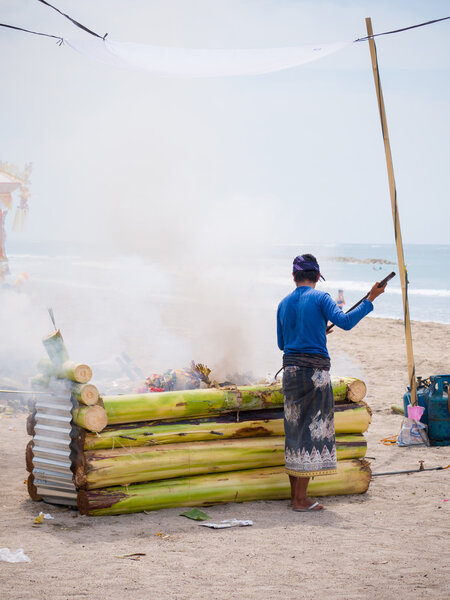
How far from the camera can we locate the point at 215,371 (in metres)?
8.19

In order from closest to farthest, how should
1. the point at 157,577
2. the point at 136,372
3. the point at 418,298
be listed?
1. the point at 157,577
2. the point at 136,372
3. the point at 418,298

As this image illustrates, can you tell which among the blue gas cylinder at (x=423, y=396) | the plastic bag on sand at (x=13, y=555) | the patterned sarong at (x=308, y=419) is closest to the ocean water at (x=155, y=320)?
the patterned sarong at (x=308, y=419)

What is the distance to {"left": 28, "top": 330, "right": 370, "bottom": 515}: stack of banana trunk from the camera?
5191mm

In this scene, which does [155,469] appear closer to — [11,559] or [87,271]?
[11,559]

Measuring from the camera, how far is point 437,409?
752 cm

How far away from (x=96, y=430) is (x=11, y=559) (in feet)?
3.76

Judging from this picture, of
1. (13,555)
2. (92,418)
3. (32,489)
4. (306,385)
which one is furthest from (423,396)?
(13,555)

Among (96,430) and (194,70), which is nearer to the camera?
(96,430)

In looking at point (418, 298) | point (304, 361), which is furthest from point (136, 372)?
point (418, 298)

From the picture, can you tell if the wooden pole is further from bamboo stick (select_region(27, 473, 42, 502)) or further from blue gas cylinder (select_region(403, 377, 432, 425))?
bamboo stick (select_region(27, 473, 42, 502))

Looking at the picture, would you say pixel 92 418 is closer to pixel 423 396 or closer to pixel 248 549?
pixel 248 549

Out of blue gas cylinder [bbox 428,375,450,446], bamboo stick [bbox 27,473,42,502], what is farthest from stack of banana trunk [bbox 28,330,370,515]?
blue gas cylinder [bbox 428,375,450,446]

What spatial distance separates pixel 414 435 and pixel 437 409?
16.1 inches

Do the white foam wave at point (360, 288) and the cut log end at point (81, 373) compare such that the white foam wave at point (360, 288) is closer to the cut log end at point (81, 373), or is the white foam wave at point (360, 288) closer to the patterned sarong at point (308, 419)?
the patterned sarong at point (308, 419)
